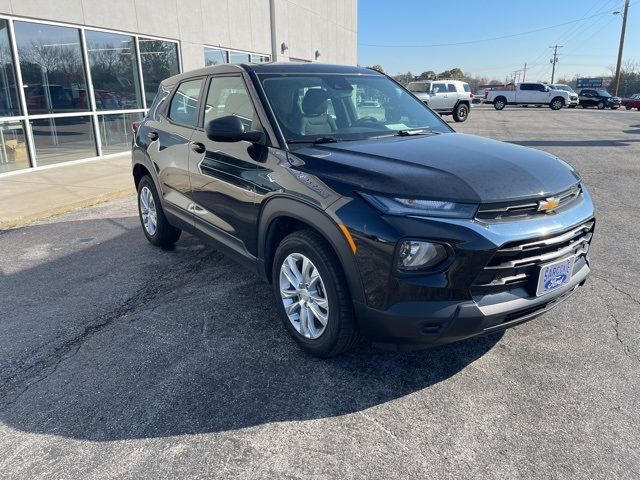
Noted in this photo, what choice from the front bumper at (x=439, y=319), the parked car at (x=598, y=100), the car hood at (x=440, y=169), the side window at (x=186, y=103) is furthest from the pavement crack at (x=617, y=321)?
the parked car at (x=598, y=100)

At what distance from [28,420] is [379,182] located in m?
2.25

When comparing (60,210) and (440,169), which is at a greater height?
(440,169)

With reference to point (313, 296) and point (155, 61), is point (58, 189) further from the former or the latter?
point (313, 296)

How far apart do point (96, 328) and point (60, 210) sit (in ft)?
13.4

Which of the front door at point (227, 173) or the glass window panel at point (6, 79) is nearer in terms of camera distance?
the front door at point (227, 173)

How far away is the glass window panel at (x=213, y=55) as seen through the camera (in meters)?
15.0

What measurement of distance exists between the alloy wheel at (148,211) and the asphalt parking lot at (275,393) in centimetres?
101

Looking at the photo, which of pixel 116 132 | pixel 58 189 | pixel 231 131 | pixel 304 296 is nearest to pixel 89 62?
pixel 116 132

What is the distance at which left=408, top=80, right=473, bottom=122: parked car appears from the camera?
85.4ft

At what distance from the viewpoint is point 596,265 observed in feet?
15.4

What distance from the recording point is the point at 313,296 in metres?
3.05

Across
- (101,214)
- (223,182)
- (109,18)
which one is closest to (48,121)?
(109,18)

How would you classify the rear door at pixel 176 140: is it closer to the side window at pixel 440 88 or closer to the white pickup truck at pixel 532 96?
the side window at pixel 440 88

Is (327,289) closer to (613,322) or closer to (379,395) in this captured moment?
(379,395)
